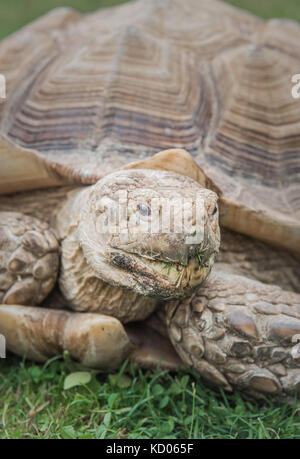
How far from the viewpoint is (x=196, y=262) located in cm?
171

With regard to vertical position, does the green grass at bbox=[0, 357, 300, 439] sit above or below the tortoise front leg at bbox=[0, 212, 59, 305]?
below

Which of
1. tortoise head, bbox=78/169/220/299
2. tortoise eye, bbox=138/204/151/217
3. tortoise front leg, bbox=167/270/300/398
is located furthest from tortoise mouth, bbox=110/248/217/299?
tortoise front leg, bbox=167/270/300/398

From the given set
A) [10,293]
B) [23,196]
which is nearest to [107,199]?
[10,293]

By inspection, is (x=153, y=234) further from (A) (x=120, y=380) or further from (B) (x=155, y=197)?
(A) (x=120, y=380)

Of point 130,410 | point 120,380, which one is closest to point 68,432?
point 130,410

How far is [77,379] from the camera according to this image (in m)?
2.19

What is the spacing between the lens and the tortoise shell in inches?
90.9

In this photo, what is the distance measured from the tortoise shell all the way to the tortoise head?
14.8 inches

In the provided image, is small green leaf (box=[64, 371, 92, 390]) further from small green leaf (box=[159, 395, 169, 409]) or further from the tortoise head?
the tortoise head

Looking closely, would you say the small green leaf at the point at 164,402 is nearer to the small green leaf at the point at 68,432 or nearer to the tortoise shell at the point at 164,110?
the small green leaf at the point at 68,432

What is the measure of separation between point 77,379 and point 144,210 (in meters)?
0.96

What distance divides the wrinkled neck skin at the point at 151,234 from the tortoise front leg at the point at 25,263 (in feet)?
1.16

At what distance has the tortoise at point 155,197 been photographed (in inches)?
70.9

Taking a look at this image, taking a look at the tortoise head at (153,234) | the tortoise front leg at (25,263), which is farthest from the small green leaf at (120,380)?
the tortoise head at (153,234)
